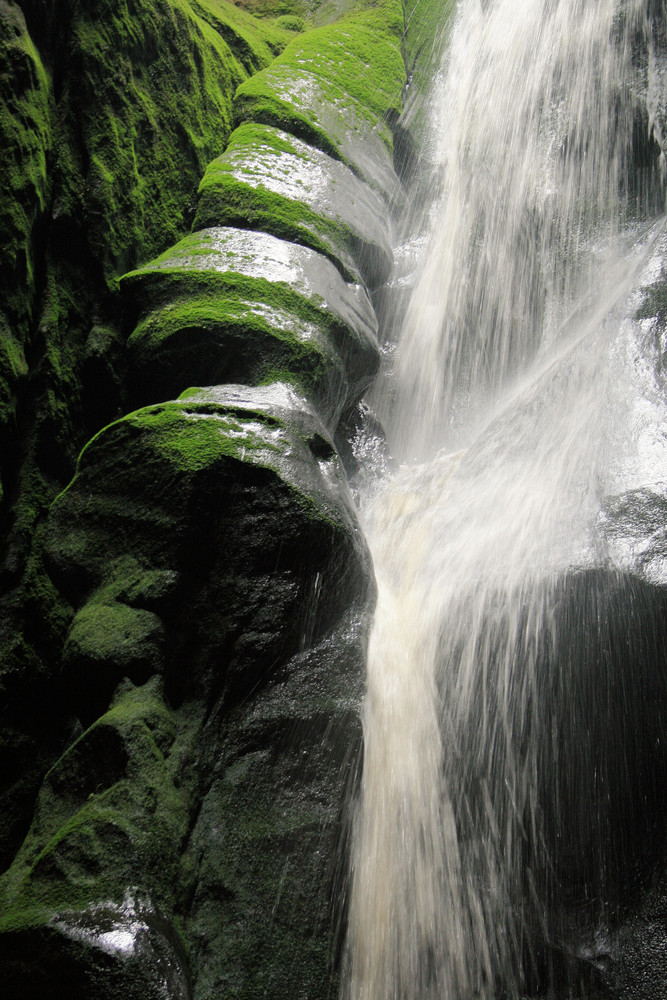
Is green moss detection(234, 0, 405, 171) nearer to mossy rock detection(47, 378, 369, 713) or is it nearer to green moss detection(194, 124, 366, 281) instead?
green moss detection(194, 124, 366, 281)

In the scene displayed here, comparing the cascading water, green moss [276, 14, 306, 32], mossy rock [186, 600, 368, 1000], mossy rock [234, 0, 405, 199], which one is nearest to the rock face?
mossy rock [186, 600, 368, 1000]

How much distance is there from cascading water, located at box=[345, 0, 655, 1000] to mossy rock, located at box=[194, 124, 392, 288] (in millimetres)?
864

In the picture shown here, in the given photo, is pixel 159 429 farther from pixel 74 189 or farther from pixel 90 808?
pixel 74 189

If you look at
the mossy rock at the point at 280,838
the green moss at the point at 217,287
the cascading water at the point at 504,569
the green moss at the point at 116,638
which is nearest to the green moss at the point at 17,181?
the green moss at the point at 217,287

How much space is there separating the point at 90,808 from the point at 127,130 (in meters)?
4.24

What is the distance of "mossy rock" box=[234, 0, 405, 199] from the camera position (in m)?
5.57

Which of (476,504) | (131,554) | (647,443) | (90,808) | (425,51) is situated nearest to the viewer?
(90,808)

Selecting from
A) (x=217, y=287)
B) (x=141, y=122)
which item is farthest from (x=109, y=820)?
(x=141, y=122)

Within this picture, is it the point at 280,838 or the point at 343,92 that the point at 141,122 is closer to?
the point at 343,92

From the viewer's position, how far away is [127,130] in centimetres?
440

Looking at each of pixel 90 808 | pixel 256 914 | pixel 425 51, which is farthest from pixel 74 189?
pixel 425 51

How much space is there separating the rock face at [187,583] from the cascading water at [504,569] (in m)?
0.37

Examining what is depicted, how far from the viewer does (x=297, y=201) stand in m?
4.71

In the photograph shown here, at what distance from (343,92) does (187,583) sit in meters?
5.74
